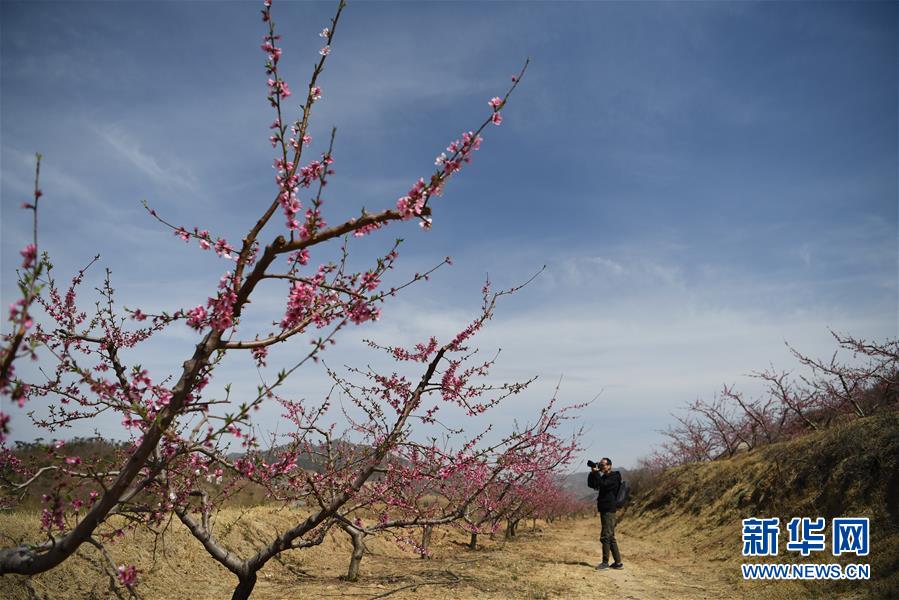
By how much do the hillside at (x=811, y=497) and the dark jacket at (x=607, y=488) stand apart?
8.48 feet

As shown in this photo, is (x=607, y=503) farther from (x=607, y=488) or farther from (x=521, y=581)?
(x=521, y=581)

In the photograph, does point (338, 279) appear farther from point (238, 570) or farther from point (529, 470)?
point (529, 470)

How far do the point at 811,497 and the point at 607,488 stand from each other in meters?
4.60

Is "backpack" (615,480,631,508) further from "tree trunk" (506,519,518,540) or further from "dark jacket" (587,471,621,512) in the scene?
"tree trunk" (506,519,518,540)

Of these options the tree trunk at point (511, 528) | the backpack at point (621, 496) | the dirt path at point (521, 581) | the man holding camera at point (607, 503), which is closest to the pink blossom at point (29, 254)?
the dirt path at point (521, 581)

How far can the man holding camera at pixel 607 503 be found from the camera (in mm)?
10406

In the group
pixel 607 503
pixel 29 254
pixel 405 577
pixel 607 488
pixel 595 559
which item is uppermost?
pixel 29 254

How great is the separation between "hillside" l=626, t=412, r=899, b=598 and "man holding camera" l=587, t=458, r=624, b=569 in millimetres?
2360

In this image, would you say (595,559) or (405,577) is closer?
(405,577)

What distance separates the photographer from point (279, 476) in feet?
16.6

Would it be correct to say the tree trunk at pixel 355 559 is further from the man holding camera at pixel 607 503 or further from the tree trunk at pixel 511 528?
the tree trunk at pixel 511 528

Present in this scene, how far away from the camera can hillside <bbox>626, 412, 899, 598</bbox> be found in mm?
7688

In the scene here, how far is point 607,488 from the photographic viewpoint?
10586 mm

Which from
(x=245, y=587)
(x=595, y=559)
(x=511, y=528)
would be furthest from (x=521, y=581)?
(x=511, y=528)
